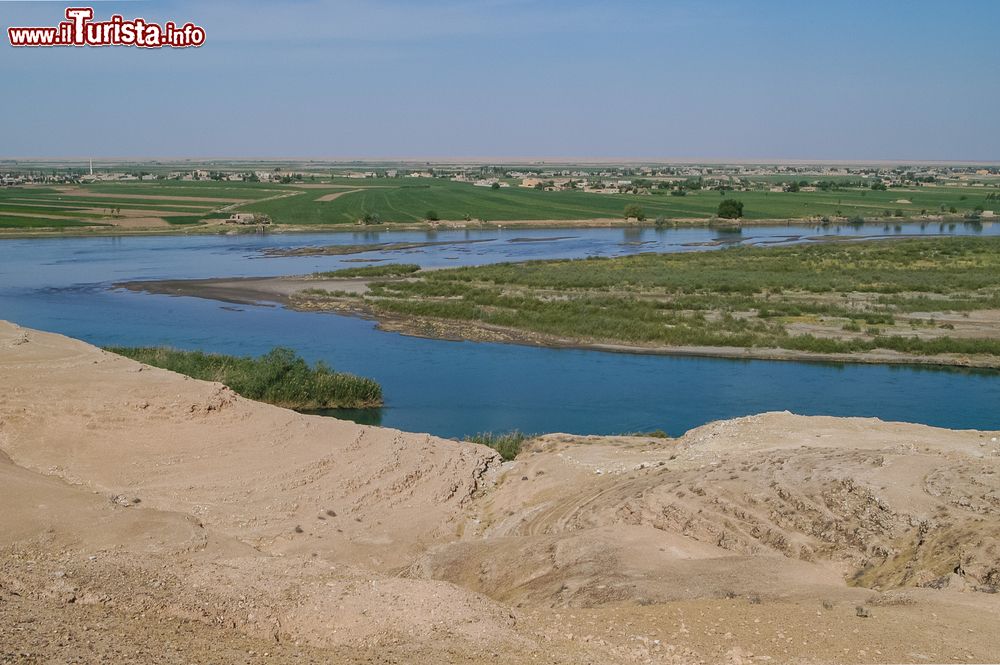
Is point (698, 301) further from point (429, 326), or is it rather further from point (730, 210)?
point (730, 210)

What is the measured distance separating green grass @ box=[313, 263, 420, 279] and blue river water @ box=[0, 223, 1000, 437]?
349 centimetres

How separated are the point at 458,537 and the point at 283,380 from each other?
1140 centimetres

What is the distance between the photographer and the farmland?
79.9m

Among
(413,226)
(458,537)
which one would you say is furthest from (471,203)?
(458,537)

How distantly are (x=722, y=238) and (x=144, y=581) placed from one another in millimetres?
67295

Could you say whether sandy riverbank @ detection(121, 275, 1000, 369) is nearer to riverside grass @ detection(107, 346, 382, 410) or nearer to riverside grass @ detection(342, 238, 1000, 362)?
riverside grass @ detection(342, 238, 1000, 362)

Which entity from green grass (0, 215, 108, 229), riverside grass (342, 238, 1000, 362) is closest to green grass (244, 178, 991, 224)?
green grass (0, 215, 108, 229)

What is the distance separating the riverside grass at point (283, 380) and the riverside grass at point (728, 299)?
11128 millimetres

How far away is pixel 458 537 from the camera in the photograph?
1241 centimetres

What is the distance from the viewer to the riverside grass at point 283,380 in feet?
72.1

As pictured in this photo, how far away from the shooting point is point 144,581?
8.06 metres

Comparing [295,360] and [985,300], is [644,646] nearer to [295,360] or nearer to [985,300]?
[295,360]

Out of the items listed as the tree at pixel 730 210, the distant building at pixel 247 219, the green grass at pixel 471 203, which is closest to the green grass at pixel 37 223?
the green grass at pixel 471 203

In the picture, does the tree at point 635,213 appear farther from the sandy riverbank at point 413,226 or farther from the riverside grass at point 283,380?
the riverside grass at point 283,380
